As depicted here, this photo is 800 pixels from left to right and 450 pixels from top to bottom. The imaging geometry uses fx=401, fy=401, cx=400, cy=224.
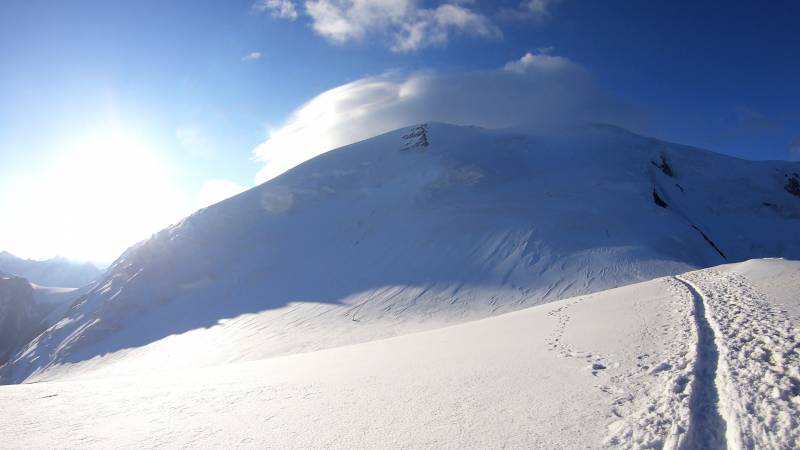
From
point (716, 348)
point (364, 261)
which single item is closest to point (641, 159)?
point (364, 261)

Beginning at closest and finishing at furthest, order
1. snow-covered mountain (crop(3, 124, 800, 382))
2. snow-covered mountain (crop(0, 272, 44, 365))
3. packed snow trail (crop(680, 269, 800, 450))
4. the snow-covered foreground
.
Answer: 1. packed snow trail (crop(680, 269, 800, 450))
2. the snow-covered foreground
3. snow-covered mountain (crop(3, 124, 800, 382))
4. snow-covered mountain (crop(0, 272, 44, 365))

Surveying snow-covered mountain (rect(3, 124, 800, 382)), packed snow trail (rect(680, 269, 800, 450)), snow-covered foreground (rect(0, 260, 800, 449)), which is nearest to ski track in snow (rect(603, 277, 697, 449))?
snow-covered foreground (rect(0, 260, 800, 449))

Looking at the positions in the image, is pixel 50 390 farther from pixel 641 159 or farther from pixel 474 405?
pixel 641 159

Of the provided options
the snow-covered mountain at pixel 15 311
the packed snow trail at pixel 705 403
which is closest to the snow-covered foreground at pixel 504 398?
the packed snow trail at pixel 705 403

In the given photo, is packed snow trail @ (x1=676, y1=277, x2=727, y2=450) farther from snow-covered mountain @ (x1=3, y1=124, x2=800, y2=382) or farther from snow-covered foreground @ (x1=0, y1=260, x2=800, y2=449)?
snow-covered mountain @ (x1=3, y1=124, x2=800, y2=382)

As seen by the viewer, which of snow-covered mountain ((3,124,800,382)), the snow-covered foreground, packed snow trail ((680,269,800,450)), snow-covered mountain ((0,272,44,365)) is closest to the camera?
packed snow trail ((680,269,800,450))

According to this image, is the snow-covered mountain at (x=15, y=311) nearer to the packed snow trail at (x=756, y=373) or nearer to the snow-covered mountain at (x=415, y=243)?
the snow-covered mountain at (x=415, y=243)
